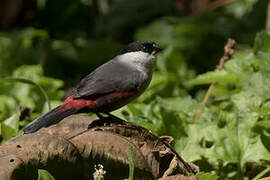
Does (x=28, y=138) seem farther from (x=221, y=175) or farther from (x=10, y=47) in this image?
(x=10, y=47)

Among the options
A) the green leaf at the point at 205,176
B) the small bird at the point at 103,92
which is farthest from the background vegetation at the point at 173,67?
the small bird at the point at 103,92

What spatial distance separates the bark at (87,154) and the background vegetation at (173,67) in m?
0.28

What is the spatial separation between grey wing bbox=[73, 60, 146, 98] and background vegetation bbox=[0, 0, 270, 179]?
0.83 ft

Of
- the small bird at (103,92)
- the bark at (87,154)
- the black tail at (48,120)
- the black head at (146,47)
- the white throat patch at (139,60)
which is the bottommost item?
the bark at (87,154)

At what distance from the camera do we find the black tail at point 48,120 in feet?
10.2

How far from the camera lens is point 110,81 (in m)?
3.44

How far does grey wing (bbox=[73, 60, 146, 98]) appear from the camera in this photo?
336cm

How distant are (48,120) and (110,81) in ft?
1.69

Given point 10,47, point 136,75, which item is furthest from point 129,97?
point 10,47

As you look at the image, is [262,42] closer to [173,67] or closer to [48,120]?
[173,67]

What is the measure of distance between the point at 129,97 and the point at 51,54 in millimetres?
3638

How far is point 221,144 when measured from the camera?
3.34m

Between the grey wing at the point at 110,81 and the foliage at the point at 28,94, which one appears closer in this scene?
the grey wing at the point at 110,81

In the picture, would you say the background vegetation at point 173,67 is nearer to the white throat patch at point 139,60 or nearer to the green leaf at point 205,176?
the green leaf at point 205,176
